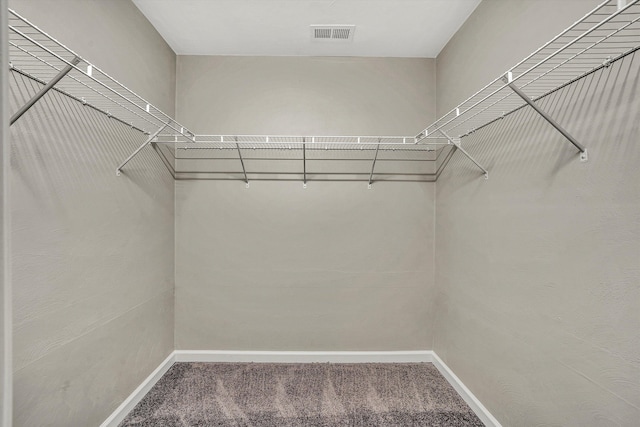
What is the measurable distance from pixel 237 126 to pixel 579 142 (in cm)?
198

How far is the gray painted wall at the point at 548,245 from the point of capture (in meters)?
0.92

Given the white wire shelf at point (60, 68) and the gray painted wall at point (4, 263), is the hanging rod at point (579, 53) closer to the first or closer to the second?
the gray painted wall at point (4, 263)

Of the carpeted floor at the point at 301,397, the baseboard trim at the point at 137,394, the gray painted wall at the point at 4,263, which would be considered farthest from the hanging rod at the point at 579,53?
the baseboard trim at the point at 137,394

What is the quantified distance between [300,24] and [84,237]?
5.58ft

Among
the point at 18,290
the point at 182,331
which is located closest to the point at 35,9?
the point at 18,290

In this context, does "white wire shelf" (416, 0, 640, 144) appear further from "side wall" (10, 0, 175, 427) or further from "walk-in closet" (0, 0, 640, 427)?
"side wall" (10, 0, 175, 427)

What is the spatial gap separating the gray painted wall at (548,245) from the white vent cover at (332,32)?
716 mm

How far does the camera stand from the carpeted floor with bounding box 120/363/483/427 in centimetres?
159

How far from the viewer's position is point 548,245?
1.18m

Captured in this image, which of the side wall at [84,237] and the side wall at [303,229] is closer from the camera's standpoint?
the side wall at [84,237]

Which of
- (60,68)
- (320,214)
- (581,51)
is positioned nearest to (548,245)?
(581,51)

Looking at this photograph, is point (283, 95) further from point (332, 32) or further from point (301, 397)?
point (301, 397)

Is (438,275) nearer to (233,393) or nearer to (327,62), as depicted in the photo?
(233,393)

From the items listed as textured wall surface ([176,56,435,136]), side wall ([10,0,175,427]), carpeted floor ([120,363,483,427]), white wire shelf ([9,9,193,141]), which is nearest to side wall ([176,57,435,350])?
textured wall surface ([176,56,435,136])
